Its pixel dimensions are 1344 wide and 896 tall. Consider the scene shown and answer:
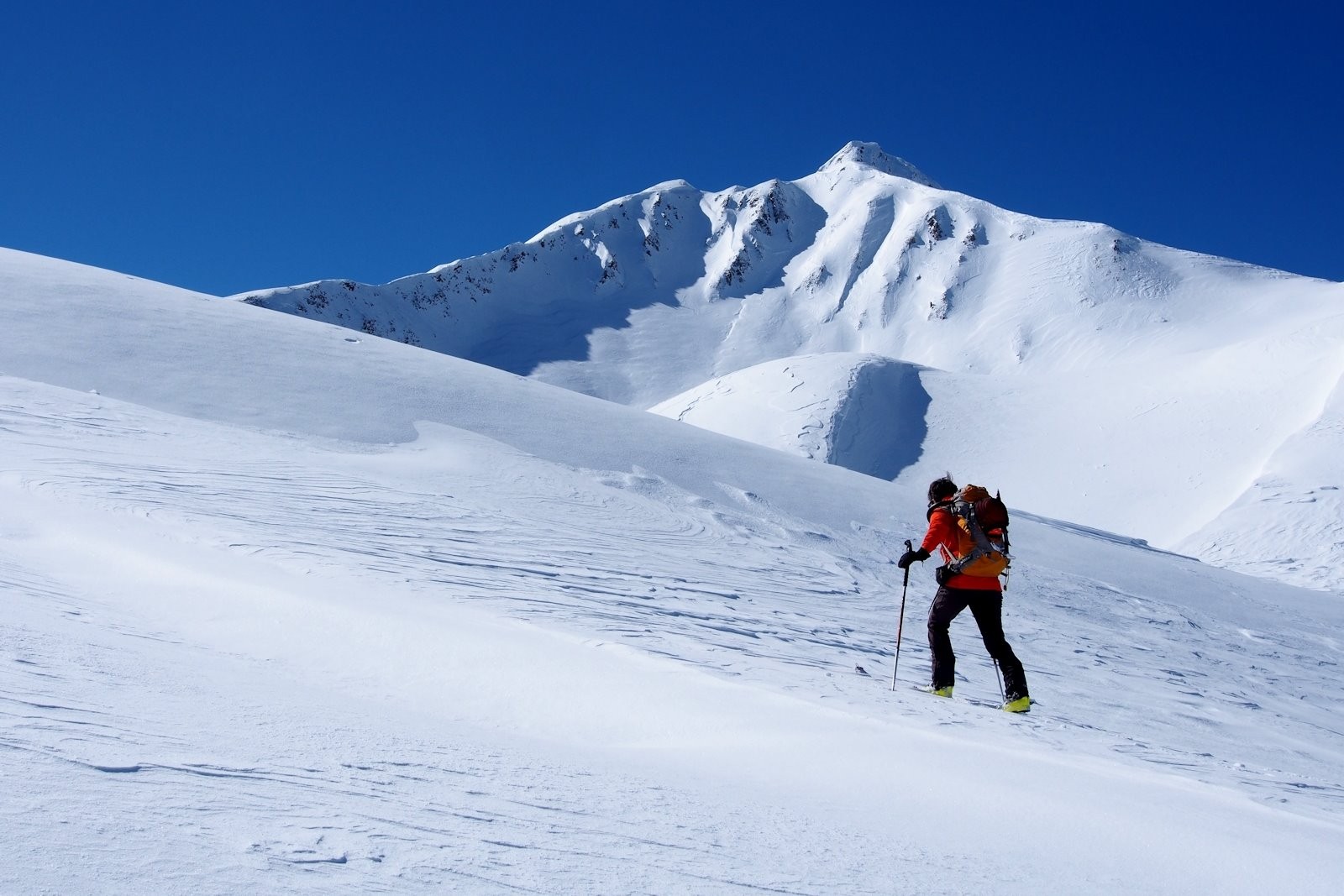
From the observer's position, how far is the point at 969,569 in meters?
6.20

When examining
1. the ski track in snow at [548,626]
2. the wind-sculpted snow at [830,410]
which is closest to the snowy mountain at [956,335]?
the wind-sculpted snow at [830,410]

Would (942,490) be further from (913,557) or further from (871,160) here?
(871,160)

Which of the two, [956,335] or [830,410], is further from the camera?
[956,335]

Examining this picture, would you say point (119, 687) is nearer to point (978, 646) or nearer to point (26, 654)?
point (26, 654)

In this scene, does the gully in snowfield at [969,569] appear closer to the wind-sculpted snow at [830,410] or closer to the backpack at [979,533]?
the backpack at [979,533]

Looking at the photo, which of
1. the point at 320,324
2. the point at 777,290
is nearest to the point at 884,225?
the point at 777,290

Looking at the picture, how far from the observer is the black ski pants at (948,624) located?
6172 millimetres

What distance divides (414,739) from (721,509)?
853 cm

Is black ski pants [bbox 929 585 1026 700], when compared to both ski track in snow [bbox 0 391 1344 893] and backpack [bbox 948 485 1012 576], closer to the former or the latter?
backpack [bbox 948 485 1012 576]

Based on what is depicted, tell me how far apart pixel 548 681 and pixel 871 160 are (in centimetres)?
17333

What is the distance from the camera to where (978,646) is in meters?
8.17

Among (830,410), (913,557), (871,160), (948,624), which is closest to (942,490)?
(913,557)

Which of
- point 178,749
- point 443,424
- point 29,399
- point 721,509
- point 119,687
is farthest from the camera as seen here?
point 443,424

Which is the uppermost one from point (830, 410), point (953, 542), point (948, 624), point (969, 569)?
point (830, 410)
